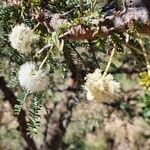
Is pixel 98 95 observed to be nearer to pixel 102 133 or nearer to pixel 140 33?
pixel 140 33

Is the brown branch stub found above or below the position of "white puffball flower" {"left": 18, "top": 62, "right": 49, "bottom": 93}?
above

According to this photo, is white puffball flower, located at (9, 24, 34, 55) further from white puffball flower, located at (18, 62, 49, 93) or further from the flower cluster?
the flower cluster

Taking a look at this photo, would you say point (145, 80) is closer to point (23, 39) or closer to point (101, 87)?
point (101, 87)

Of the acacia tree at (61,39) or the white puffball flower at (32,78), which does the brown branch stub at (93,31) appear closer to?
the acacia tree at (61,39)

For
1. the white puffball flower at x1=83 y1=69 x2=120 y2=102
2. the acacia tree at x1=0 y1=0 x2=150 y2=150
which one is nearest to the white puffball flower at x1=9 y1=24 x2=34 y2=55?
the acacia tree at x1=0 y1=0 x2=150 y2=150

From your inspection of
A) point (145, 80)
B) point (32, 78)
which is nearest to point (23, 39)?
point (32, 78)

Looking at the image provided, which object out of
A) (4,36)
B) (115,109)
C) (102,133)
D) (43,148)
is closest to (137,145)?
(102,133)
